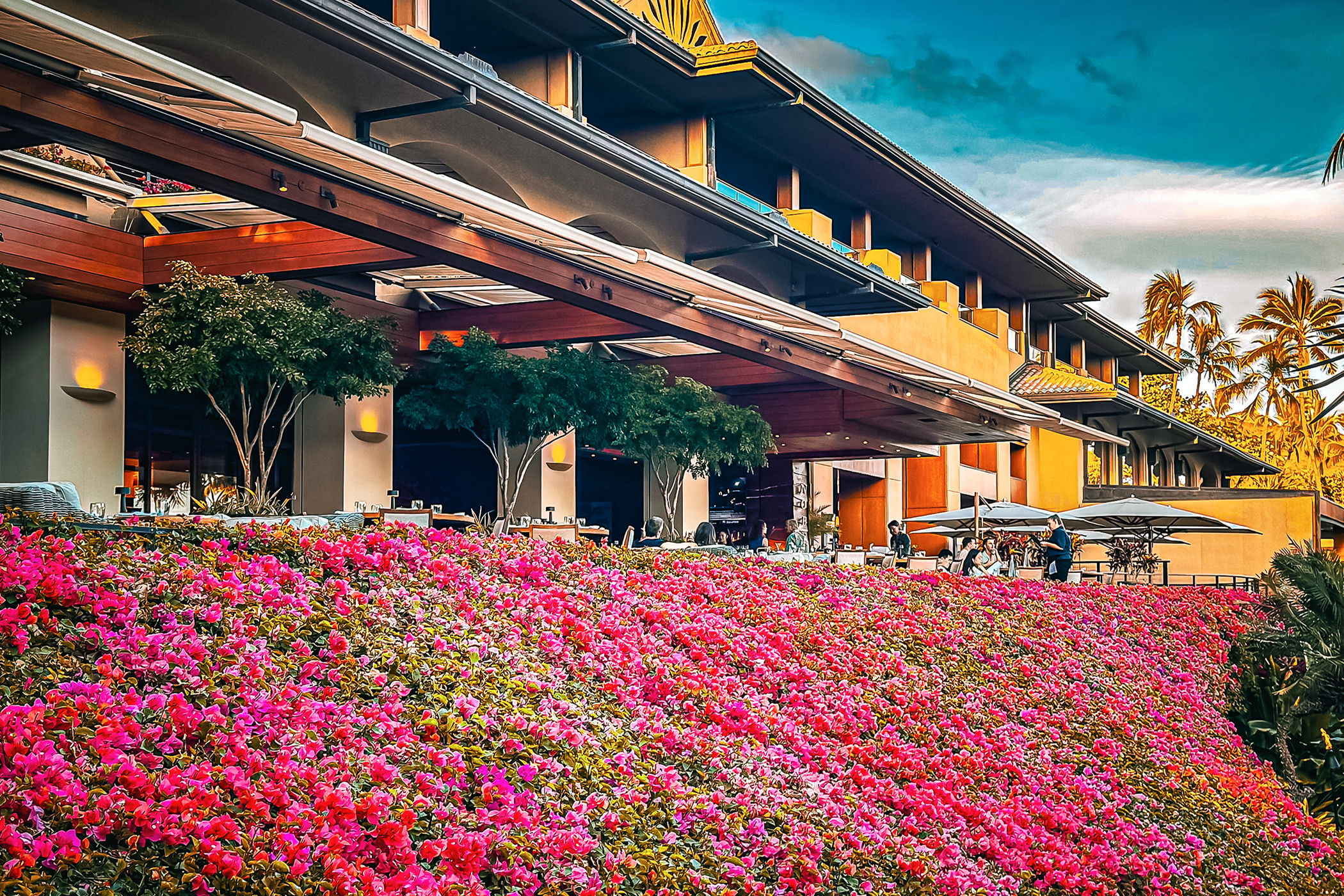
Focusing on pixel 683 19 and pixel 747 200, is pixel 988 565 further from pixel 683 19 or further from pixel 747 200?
pixel 683 19

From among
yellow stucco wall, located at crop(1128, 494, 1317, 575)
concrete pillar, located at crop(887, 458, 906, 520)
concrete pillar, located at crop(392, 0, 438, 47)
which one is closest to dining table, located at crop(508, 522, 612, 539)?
concrete pillar, located at crop(392, 0, 438, 47)

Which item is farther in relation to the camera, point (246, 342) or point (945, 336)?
point (945, 336)

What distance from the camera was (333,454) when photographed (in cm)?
1828

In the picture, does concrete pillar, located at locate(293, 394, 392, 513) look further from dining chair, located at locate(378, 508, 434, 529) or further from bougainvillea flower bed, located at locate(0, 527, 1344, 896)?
bougainvillea flower bed, located at locate(0, 527, 1344, 896)

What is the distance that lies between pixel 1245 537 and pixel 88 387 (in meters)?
35.1

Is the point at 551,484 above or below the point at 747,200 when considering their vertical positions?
below

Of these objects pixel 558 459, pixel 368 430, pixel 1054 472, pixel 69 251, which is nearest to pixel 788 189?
pixel 558 459

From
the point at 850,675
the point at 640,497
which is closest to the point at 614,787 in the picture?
the point at 850,675

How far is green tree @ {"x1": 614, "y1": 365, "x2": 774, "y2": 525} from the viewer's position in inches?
766

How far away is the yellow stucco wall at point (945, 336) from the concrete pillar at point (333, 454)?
12474 millimetres

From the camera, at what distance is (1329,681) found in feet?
45.3

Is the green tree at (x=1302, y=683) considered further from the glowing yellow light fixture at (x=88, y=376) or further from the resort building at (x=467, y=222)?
the glowing yellow light fixture at (x=88, y=376)

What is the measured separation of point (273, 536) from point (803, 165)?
20.6 metres

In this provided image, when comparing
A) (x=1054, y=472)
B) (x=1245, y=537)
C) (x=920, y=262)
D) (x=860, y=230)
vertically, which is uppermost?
(x=860, y=230)
